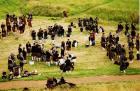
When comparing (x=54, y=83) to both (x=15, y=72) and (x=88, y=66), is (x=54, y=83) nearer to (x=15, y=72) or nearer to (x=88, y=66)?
(x=15, y=72)

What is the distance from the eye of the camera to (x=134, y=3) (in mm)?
57562

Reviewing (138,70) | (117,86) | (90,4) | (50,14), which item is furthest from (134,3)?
(117,86)

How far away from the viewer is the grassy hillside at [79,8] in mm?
51156

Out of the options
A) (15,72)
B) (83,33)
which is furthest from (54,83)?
(83,33)

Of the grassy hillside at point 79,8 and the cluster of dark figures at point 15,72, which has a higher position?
the grassy hillside at point 79,8

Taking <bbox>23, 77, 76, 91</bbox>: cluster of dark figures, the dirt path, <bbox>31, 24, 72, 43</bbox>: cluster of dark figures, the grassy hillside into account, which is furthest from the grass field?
<bbox>31, 24, 72, 43</bbox>: cluster of dark figures

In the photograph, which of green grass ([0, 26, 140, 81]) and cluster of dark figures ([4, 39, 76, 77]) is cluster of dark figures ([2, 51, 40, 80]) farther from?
green grass ([0, 26, 140, 81])

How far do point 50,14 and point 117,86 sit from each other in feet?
119

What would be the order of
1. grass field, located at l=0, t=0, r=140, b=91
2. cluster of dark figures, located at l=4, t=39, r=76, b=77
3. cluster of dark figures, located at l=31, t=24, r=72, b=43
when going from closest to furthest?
cluster of dark figures, located at l=4, t=39, r=76, b=77, grass field, located at l=0, t=0, r=140, b=91, cluster of dark figures, located at l=31, t=24, r=72, b=43

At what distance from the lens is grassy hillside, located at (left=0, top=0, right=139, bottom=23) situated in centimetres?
5116

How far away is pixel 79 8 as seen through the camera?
185 ft

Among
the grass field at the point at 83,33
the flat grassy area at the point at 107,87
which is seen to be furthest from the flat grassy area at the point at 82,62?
the flat grassy area at the point at 107,87

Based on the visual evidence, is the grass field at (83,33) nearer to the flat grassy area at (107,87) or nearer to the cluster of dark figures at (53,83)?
the flat grassy area at (107,87)

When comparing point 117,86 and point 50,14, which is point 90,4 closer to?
point 50,14
